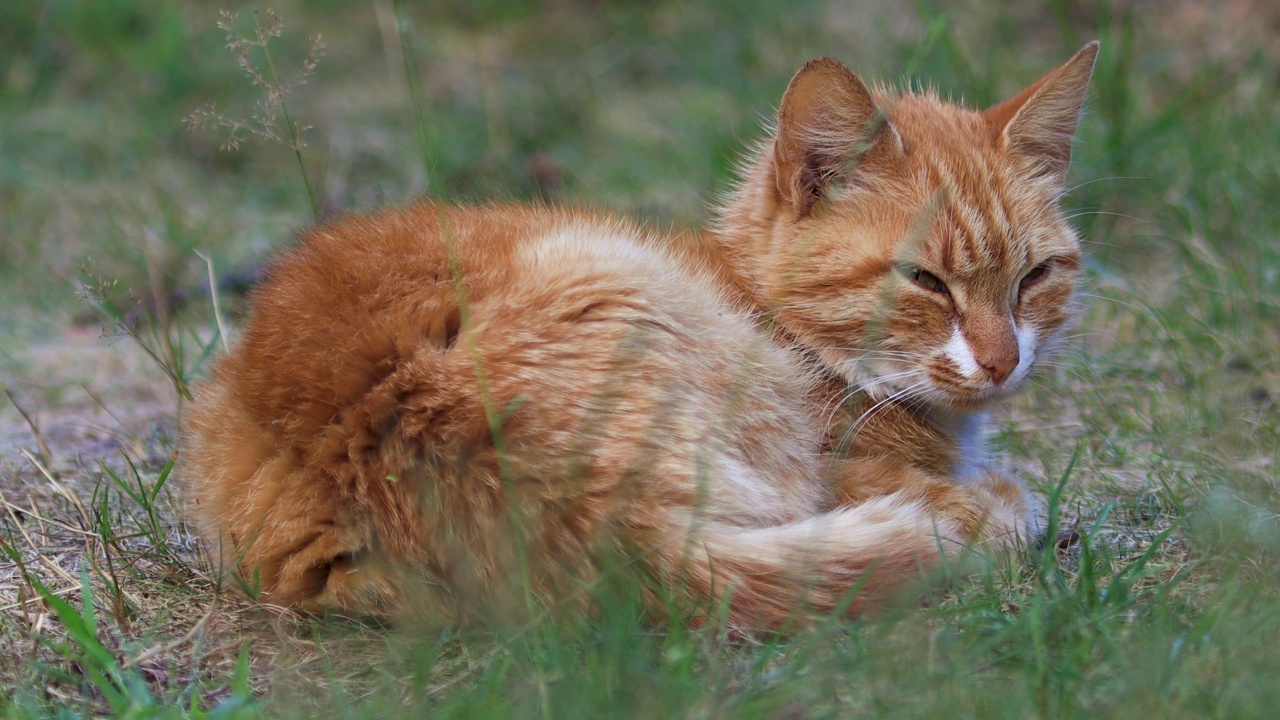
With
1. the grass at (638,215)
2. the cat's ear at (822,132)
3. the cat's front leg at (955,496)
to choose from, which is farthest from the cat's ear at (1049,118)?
the cat's front leg at (955,496)

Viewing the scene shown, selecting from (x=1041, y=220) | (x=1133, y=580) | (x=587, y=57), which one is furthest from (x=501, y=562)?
(x=587, y=57)

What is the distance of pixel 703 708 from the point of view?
5.93 feet

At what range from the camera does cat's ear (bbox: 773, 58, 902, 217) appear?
2.57 meters

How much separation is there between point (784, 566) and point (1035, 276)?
3.71 ft

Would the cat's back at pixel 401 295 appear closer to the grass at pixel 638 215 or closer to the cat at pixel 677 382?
the cat at pixel 677 382

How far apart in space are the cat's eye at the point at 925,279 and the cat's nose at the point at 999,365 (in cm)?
18

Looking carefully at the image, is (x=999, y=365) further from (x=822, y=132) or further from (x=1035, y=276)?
(x=822, y=132)

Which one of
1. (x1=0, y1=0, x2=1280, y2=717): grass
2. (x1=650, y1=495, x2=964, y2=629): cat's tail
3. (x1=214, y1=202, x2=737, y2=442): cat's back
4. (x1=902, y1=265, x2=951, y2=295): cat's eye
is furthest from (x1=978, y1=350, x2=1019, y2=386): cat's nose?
(x1=214, y1=202, x2=737, y2=442): cat's back

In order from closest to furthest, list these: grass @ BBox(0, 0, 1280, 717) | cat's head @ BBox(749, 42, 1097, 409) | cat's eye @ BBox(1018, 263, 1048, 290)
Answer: grass @ BBox(0, 0, 1280, 717) → cat's head @ BBox(749, 42, 1097, 409) → cat's eye @ BBox(1018, 263, 1048, 290)

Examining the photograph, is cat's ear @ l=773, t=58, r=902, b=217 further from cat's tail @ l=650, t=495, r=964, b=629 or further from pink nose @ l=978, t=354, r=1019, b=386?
cat's tail @ l=650, t=495, r=964, b=629

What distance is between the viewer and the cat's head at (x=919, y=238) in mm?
2594

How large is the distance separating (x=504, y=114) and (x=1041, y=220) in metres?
3.49

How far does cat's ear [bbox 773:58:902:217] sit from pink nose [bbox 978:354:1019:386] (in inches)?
21.8

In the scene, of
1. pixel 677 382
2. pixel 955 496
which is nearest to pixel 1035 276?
pixel 955 496
